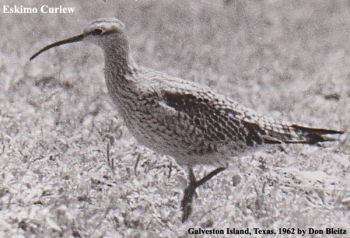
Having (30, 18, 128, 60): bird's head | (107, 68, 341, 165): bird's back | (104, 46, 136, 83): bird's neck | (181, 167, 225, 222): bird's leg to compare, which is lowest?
(181, 167, 225, 222): bird's leg

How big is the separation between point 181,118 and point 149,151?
4.03ft

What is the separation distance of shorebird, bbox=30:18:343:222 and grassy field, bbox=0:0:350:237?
393 mm

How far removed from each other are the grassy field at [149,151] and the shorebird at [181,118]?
0.39 metres

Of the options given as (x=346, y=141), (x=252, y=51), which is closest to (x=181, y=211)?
(x=346, y=141)

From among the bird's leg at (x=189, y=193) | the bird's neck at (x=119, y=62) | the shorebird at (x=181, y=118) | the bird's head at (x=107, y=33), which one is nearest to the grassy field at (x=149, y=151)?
the bird's leg at (x=189, y=193)

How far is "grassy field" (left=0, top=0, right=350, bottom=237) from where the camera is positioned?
190 inches

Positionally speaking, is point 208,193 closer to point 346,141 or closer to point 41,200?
point 41,200

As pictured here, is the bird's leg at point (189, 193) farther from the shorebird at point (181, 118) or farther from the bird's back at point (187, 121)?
the bird's back at point (187, 121)

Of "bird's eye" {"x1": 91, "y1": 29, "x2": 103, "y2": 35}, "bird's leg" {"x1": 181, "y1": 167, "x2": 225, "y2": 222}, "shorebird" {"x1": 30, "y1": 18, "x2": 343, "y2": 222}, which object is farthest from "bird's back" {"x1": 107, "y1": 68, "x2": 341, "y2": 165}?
"bird's eye" {"x1": 91, "y1": 29, "x2": 103, "y2": 35}

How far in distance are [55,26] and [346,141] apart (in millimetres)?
5092

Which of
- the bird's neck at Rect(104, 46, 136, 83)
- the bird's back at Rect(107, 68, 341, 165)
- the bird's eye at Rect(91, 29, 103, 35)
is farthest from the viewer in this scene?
the bird's eye at Rect(91, 29, 103, 35)

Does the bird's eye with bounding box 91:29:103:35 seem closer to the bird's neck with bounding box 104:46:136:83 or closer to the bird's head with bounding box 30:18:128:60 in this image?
the bird's head with bounding box 30:18:128:60

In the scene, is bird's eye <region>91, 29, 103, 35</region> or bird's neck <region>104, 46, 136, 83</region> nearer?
bird's neck <region>104, 46, 136, 83</region>

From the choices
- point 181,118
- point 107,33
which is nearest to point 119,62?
point 107,33
